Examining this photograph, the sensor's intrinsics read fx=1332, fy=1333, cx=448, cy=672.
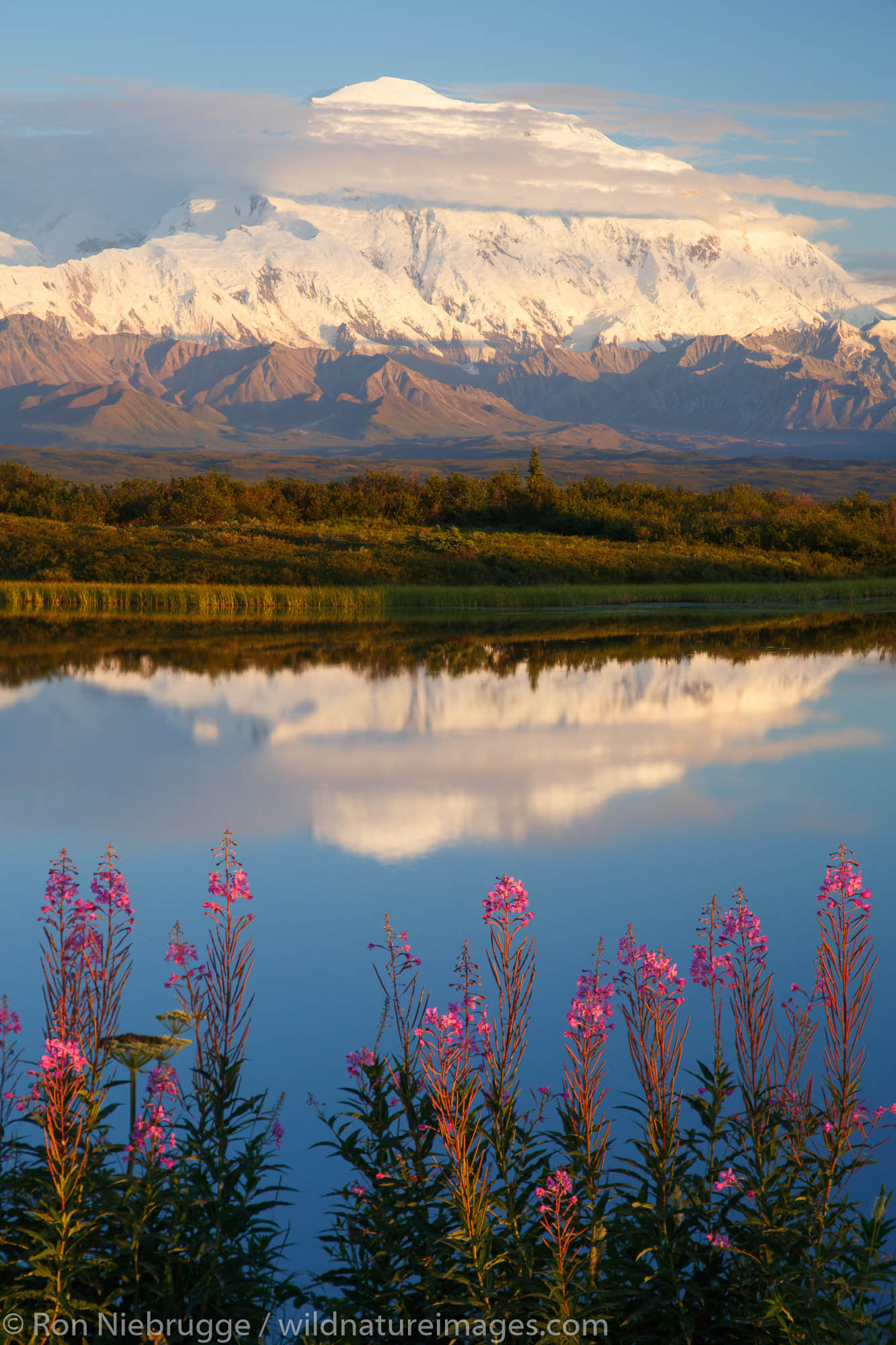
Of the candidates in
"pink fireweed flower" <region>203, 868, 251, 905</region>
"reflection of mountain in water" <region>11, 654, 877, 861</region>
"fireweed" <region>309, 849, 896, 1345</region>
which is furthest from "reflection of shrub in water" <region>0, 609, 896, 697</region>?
"pink fireweed flower" <region>203, 868, 251, 905</region>

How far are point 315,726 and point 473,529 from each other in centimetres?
5192

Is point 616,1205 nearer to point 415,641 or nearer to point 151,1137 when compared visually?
point 151,1137

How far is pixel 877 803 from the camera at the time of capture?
47.2ft

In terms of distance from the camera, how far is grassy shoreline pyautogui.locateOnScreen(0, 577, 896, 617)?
45469 millimetres

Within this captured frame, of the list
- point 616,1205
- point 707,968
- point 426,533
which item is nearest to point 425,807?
point 616,1205

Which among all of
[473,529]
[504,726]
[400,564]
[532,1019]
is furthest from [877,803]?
[473,529]

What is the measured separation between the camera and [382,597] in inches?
1876

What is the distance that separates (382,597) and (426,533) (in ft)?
54.4

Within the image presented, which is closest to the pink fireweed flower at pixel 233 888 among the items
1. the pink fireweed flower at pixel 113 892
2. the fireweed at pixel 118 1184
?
the fireweed at pixel 118 1184

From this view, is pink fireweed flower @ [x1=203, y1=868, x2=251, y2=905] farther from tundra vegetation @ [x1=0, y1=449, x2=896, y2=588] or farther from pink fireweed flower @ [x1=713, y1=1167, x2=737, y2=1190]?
tundra vegetation @ [x1=0, y1=449, x2=896, y2=588]

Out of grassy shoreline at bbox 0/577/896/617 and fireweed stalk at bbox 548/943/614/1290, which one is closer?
fireweed stalk at bbox 548/943/614/1290

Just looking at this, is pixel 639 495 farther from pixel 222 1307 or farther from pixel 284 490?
pixel 222 1307

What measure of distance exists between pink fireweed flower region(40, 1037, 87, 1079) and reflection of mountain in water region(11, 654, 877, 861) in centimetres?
732

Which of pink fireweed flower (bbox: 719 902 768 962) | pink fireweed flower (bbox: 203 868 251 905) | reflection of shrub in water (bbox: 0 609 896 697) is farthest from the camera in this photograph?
reflection of shrub in water (bbox: 0 609 896 697)
